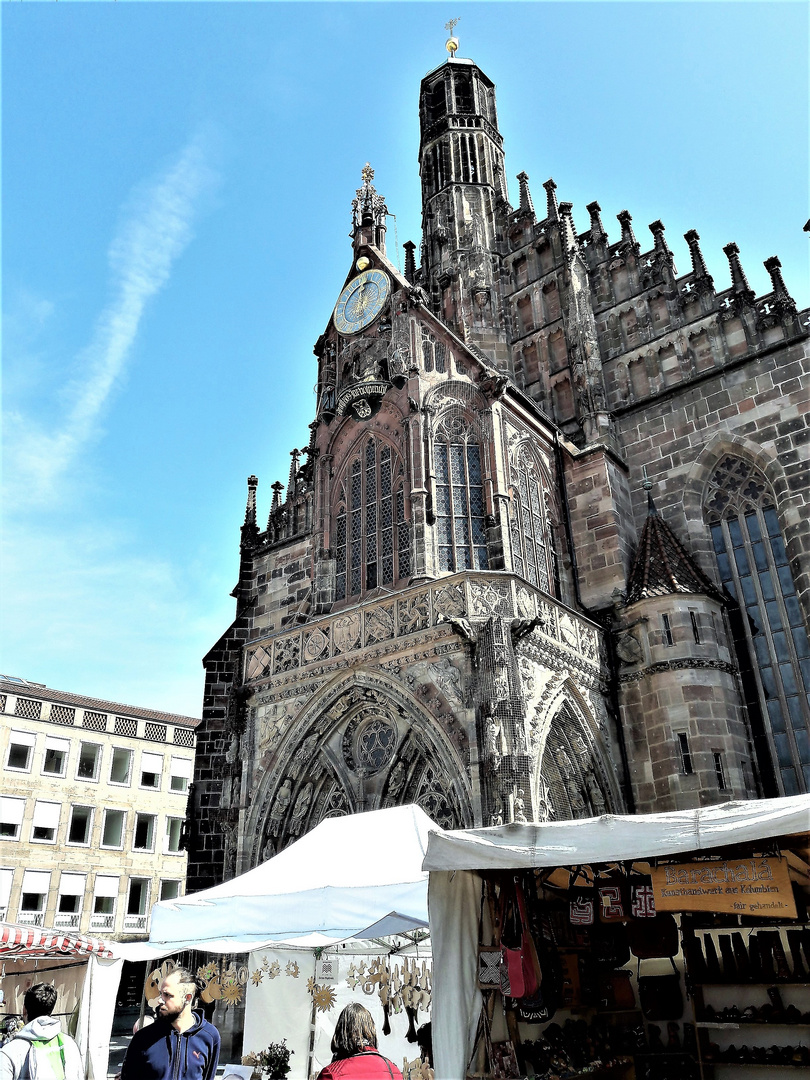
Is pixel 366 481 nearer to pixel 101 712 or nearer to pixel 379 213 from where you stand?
pixel 379 213

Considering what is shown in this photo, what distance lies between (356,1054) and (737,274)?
66.3ft

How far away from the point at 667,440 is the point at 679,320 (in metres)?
3.29

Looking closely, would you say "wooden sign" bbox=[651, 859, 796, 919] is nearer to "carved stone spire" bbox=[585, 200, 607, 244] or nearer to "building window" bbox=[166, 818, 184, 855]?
"carved stone spire" bbox=[585, 200, 607, 244]

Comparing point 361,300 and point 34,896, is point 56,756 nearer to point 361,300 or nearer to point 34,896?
point 34,896

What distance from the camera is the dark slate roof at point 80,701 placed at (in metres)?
35.7

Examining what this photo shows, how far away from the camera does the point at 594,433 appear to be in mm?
20344

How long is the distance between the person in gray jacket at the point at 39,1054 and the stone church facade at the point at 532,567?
795 cm

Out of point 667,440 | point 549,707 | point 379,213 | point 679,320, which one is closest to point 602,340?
point 679,320

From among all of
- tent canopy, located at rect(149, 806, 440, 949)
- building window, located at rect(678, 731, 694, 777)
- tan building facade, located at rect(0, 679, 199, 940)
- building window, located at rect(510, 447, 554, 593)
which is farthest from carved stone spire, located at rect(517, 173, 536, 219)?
tan building facade, located at rect(0, 679, 199, 940)

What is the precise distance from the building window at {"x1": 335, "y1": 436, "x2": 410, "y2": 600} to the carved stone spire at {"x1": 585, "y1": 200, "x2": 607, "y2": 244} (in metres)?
9.86

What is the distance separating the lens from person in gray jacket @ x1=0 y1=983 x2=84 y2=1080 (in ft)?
15.8

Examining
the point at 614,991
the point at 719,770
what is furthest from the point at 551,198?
the point at 614,991

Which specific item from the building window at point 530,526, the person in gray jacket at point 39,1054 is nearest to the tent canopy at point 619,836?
the person in gray jacket at point 39,1054

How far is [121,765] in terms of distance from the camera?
1499 inches
